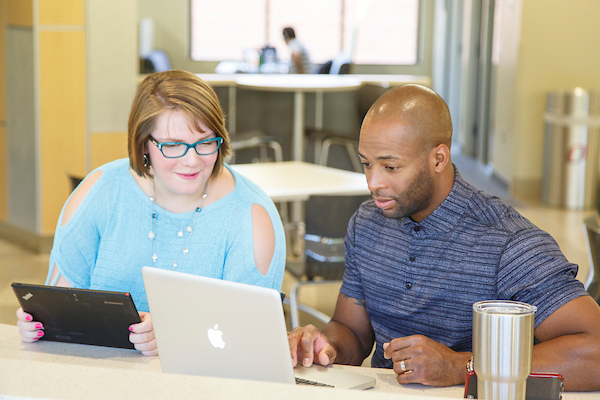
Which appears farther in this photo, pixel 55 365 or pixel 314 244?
pixel 314 244

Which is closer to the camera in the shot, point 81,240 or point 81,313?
point 81,313

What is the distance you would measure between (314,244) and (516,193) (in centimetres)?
413

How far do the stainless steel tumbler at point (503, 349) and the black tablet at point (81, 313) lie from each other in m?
0.71

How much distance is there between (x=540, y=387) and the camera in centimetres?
112

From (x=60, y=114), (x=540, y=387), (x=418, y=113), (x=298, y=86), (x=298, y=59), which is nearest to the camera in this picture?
(x=540, y=387)

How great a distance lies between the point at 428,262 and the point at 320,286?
2814 millimetres

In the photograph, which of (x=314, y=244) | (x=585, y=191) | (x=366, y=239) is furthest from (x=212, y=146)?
(x=585, y=191)

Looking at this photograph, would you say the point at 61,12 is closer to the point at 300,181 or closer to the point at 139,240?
the point at 300,181

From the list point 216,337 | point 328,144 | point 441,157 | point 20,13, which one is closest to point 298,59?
point 328,144

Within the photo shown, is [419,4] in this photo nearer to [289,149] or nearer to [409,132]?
[289,149]

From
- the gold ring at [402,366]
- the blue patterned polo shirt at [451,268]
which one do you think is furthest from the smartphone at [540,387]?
the blue patterned polo shirt at [451,268]

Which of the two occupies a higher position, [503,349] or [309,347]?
[503,349]

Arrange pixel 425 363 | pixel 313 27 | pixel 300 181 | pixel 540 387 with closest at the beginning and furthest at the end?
pixel 540 387 < pixel 425 363 < pixel 300 181 < pixel 313 27

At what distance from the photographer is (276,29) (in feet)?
Answer: 32.8
